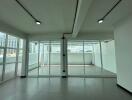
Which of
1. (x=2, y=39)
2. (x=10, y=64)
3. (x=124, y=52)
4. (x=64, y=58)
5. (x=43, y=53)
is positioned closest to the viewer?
(x=124, y=52)

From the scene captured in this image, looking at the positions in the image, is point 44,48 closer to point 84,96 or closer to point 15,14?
point 15,14

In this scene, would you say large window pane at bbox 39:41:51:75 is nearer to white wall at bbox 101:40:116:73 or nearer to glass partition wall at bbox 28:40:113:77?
glass partition wall at bbox 28:40:113:77

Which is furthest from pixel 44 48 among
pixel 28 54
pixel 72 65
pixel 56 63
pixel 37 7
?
pixel 37 7

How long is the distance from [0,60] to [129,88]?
6349mm

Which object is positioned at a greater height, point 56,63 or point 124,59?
point 124,59

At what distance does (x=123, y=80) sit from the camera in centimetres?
413

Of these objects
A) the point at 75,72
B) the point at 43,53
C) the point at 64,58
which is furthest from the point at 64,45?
the point at 75,72

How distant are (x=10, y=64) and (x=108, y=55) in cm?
739

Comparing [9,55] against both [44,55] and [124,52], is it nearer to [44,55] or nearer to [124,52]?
[44,55]

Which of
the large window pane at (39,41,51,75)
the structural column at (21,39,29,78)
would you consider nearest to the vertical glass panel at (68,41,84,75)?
the large window pane at (39,41,51,75)

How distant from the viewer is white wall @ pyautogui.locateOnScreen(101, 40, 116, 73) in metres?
7.41

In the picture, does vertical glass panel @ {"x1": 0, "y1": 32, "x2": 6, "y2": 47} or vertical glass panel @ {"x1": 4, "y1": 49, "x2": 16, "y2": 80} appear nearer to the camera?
vertical glass panel @ {"x1": 0, "y1": 32, "x2": 6, "y2": 47}

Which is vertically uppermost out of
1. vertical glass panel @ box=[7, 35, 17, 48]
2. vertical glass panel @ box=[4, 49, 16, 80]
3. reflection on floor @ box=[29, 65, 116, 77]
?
vertical glass panel @ box=[7, 35, 17, 48]

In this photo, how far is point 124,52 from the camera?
3994mm
